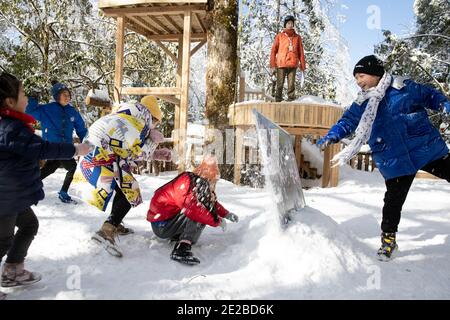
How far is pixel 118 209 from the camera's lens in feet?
9.92

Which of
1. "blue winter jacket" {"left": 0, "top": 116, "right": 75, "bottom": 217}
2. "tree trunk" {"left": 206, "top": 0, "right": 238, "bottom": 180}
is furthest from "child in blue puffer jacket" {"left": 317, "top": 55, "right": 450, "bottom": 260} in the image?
"tree trunk" {"left": 206, "top": 0, "right": 238, "bottom": 180}

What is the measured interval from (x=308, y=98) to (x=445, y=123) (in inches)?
403

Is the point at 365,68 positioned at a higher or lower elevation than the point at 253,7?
lower

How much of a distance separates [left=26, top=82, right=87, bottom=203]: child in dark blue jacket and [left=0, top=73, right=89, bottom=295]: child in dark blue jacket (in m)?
2.49

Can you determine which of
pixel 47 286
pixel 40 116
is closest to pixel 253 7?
pixel 40 116

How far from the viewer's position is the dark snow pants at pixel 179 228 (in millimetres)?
2957

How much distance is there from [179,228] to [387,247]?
1.68 meters

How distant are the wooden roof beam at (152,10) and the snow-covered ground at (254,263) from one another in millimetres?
4977

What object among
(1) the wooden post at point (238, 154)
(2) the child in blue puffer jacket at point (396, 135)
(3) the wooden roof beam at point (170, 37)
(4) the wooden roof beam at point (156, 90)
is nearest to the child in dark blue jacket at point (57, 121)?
(4) the wooden roof beam at point (156, 90)

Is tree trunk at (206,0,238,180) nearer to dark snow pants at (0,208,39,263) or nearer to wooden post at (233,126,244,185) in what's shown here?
wooden post at (233,126,244,185)

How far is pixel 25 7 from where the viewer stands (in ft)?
49.2

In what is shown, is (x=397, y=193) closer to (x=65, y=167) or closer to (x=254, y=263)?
(x=254, y=263)

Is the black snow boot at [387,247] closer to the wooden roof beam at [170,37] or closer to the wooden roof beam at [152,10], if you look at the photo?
the wooden roof beam at [152,10]
